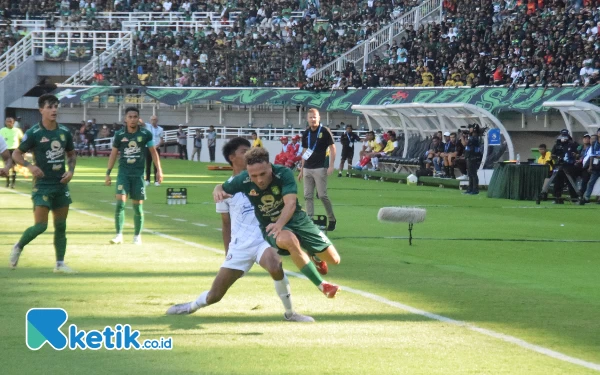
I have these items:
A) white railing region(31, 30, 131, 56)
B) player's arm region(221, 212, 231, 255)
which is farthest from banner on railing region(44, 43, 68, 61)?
player's arm region(221, 212, 231, 255)

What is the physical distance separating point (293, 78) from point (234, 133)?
13.9 ft

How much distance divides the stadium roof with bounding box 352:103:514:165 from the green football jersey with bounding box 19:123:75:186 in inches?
920

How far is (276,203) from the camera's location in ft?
31.5

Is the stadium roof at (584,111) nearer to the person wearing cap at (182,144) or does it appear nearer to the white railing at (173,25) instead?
the person wearing cap at (182,144)

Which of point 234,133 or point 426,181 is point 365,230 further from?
point 234,133

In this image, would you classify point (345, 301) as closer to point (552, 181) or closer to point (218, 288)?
point (218, 288)

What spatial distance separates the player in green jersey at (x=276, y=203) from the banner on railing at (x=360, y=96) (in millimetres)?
30111

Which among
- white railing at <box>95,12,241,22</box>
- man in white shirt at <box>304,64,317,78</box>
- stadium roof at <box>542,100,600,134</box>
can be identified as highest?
white railing at <box>95,12,241,22</box>

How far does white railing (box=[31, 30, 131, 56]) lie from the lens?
69500 millimetres

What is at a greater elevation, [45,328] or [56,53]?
[56,53]

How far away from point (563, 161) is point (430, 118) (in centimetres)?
1211

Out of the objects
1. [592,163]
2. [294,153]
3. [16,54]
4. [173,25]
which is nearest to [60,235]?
[592,163]

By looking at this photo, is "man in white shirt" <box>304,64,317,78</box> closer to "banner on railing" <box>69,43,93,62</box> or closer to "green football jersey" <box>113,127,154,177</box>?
"banner on railing" <box>69,43,93,62</box>

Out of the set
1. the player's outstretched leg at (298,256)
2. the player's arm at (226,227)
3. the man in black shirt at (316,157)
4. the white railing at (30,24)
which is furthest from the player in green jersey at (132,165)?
the white railing at (30,24)
